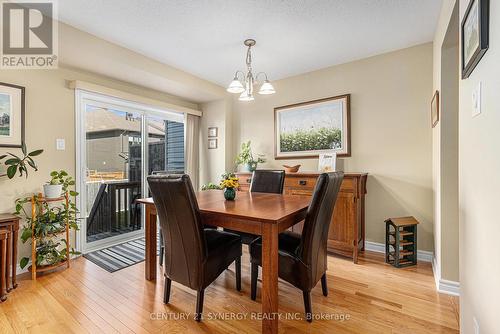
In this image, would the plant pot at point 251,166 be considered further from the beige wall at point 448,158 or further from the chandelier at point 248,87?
the beige wall at point 448,158

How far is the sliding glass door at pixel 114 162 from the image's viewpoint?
3.11 m

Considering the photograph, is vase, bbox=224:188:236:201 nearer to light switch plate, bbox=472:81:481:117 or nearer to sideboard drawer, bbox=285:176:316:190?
sideboard drawer, bbox=285:176:316:190

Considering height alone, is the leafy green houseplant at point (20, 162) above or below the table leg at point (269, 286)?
above

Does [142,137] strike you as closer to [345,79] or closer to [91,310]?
[91,310]

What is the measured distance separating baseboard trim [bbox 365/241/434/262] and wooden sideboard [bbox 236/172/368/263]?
10 cm

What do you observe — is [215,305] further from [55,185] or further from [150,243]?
[55,185]

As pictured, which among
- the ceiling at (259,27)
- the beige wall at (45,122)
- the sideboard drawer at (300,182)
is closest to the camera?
the ceiling at (259,27)

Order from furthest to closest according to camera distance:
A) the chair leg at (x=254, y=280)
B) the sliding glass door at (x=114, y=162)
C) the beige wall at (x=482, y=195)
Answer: the sliding glass door at (x=114, y=162) < the chair leg at (x=254, y=280) < the beige wall at (x=482, y=195)

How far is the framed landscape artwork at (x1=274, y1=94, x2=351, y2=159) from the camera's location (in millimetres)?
3225

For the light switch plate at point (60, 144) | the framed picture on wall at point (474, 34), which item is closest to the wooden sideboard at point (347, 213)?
the framed picture on wall at point (474, 34)

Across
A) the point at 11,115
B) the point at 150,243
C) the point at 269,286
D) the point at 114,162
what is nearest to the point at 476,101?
the point at 269,286

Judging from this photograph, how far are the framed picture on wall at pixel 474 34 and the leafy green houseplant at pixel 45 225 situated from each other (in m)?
3.29

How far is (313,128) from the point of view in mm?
3461

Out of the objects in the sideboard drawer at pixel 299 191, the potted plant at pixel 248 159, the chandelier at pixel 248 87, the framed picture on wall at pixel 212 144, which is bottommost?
the sideboard drawer at pixel 299 191
